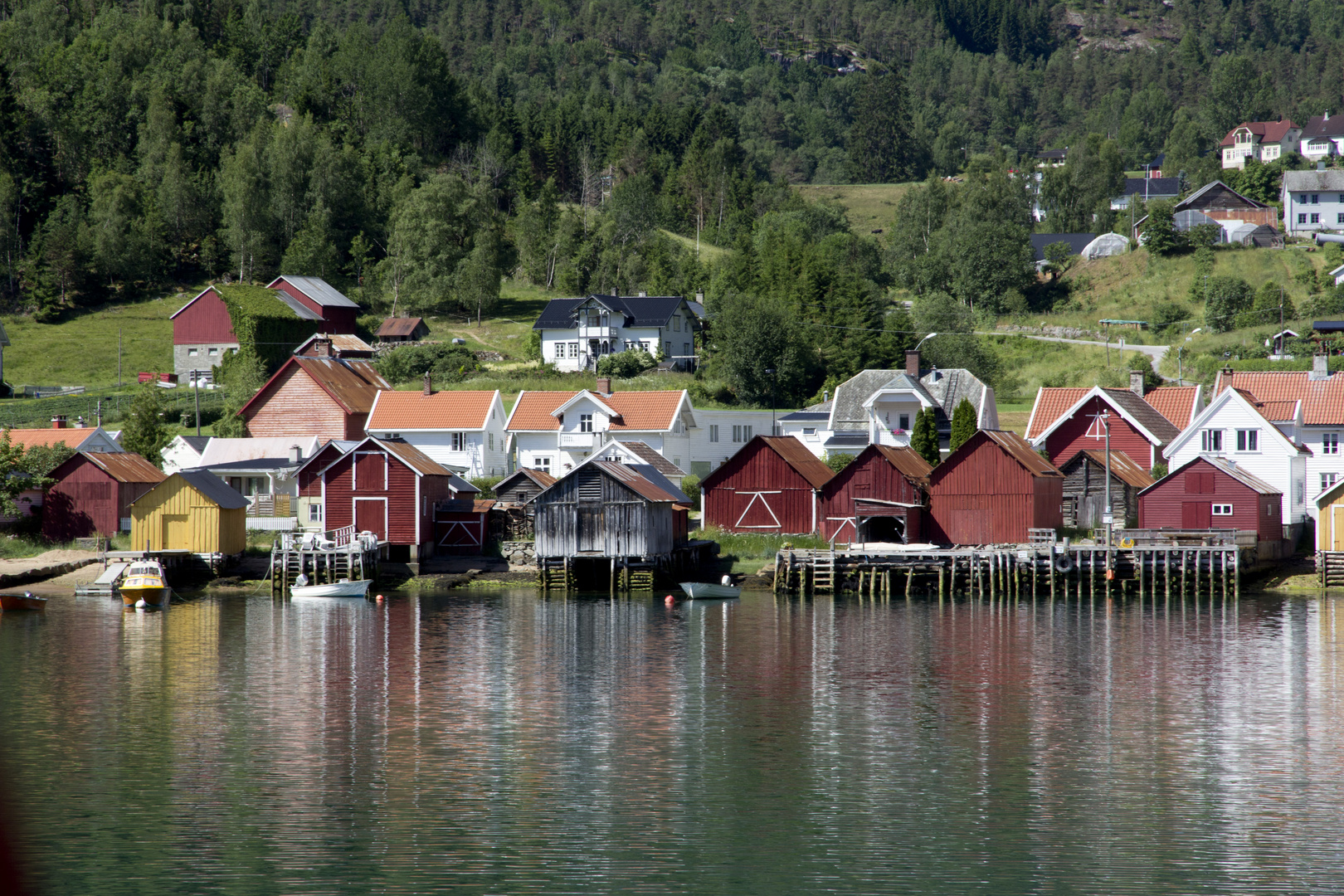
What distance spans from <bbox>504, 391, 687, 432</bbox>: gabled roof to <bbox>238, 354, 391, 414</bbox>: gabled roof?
10365 millimetres

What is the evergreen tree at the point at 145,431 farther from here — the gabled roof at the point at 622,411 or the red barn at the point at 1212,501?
the red barn at the point at 1212,501

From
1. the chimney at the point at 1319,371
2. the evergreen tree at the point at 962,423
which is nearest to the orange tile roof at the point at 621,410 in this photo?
the evergreen tree at the point at 962,423

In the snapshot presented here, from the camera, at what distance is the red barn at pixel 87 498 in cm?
6612

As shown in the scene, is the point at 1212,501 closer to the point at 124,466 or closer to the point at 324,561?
the point at 324,561

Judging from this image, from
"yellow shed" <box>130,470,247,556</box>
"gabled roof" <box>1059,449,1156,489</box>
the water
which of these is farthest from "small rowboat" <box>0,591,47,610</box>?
"gabled roof" <box>1059,449,1156,489</box>

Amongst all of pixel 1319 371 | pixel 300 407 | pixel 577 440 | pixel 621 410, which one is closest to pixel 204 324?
pixel 300 407

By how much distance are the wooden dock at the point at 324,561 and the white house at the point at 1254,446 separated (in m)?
37.9

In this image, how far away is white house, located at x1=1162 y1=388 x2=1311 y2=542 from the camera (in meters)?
63.4

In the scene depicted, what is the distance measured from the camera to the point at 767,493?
223 feet

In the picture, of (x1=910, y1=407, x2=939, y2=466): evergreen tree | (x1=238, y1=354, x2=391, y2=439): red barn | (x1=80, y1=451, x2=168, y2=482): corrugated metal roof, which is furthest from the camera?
(x1=238, y1=354, x2=391, y2=439): red barn

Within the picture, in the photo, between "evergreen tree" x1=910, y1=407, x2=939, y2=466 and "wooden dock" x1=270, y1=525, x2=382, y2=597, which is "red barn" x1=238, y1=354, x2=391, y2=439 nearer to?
"wooden dock" x1=270, y1=525, x2=382, y2=597

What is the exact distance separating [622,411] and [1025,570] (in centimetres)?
2773

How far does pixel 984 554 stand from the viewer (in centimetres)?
5978

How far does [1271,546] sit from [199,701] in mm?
48564
